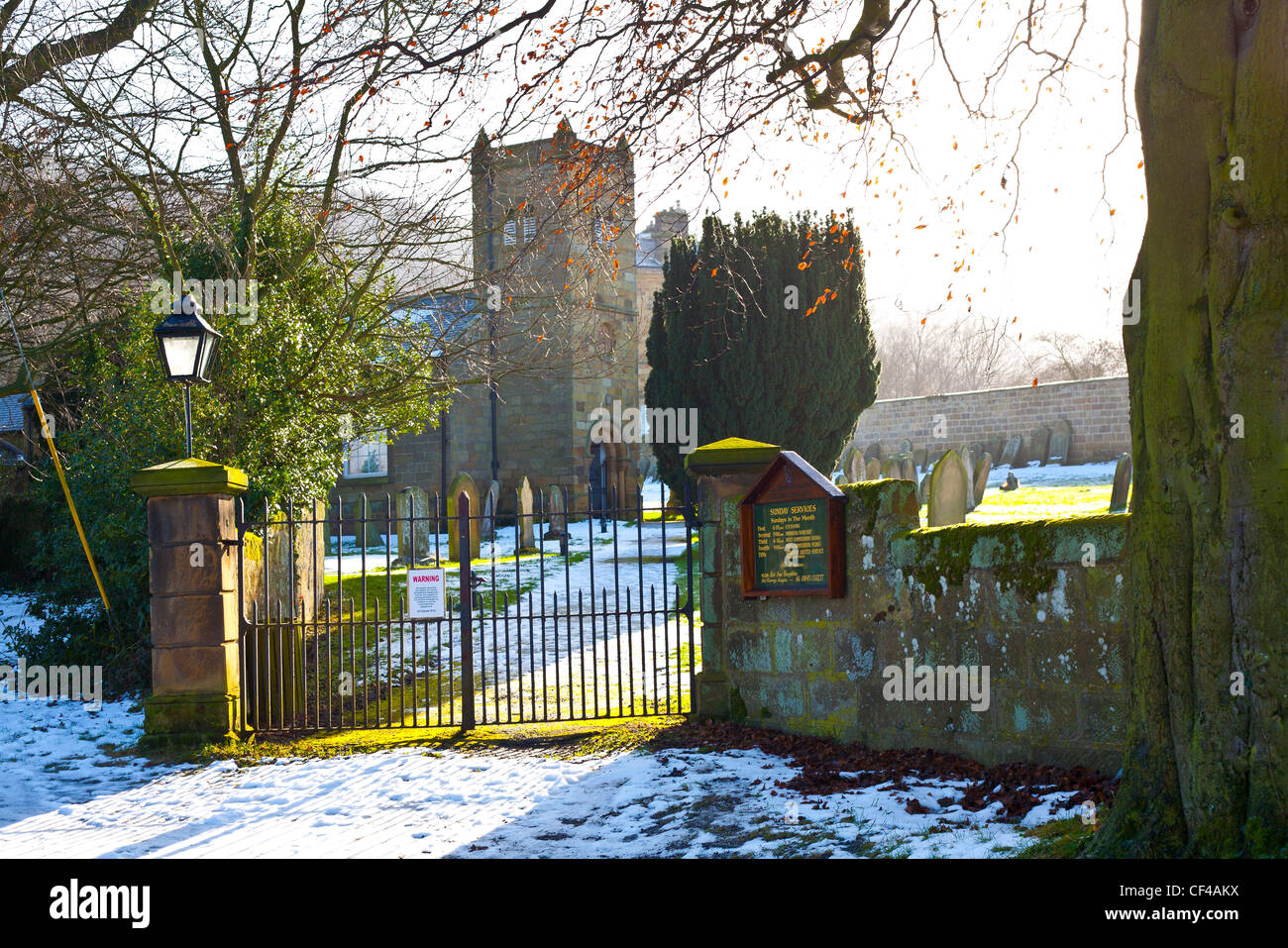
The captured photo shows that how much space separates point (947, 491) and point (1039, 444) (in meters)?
18.9

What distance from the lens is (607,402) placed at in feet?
89.5

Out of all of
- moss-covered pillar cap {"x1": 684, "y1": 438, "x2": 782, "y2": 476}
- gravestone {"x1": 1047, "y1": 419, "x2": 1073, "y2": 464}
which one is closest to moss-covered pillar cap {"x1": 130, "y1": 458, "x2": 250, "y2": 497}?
moss-covered pillar cap {"x1": 684, "y1": 438, "x2": 782, "y2": 476}

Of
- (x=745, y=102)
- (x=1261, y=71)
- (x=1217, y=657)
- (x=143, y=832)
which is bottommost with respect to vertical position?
(x=143, y=832)

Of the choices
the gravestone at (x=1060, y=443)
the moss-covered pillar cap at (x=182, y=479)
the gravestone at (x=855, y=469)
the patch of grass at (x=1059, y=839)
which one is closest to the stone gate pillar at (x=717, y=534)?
the moss-covered pillar cap at (x=182, y=479)

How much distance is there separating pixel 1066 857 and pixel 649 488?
2931 centimetres

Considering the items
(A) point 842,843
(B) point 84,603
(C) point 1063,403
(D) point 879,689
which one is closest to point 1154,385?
(A) point 842,843

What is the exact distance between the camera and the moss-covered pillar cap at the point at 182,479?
815 cm

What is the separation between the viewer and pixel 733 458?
26.5 feet

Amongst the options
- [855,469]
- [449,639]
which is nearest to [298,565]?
[449,639]

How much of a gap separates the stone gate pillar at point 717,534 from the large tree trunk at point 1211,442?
4.27 m

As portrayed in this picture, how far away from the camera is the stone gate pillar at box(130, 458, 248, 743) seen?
8188 mm

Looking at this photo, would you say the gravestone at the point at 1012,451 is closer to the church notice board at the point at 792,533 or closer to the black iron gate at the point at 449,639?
the black iron gate at the point at 449,639

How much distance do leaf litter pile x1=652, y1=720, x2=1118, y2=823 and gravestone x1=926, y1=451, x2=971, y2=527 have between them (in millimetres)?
6563
